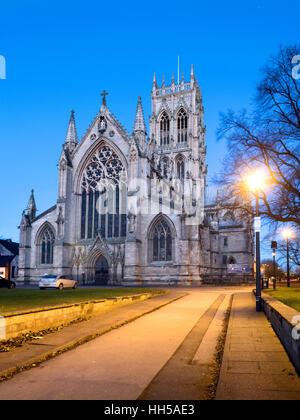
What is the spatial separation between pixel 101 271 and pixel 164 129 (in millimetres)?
38379

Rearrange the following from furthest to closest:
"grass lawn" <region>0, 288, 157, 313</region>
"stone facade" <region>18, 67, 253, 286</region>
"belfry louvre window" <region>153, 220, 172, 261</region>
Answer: "belfry louvre window" <region>153, 220, 172, 261</region> → "stone facade" <region>18, 67, 253, 286</region> → "grass lawn" <region>0, 288, 157, 313</region>

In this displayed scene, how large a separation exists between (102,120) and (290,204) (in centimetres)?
3254

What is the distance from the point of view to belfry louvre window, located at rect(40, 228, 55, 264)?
4573cm

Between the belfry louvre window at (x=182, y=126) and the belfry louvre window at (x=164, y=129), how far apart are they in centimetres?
209

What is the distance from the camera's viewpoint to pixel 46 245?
4619cm

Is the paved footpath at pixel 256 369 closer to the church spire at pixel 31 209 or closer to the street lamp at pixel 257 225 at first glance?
the street lamp at pixel 257 225

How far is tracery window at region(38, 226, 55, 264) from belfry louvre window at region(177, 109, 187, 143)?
113 ft

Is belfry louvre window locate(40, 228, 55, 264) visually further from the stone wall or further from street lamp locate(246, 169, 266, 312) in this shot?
street lamp locate(246, 169, 266, 312)

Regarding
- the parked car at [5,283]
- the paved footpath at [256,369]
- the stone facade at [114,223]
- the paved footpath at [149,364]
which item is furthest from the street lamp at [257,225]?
the parked car at [5,283]

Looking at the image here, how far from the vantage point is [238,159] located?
18.3m

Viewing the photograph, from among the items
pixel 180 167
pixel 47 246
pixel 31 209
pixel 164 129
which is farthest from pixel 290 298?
pixel 164 129

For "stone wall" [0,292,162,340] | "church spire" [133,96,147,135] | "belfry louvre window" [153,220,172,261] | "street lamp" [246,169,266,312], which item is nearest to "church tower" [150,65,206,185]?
"church spire" [133,96,147,135]

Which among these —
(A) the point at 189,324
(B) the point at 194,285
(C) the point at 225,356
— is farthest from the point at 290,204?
(B) the point at 194,285
